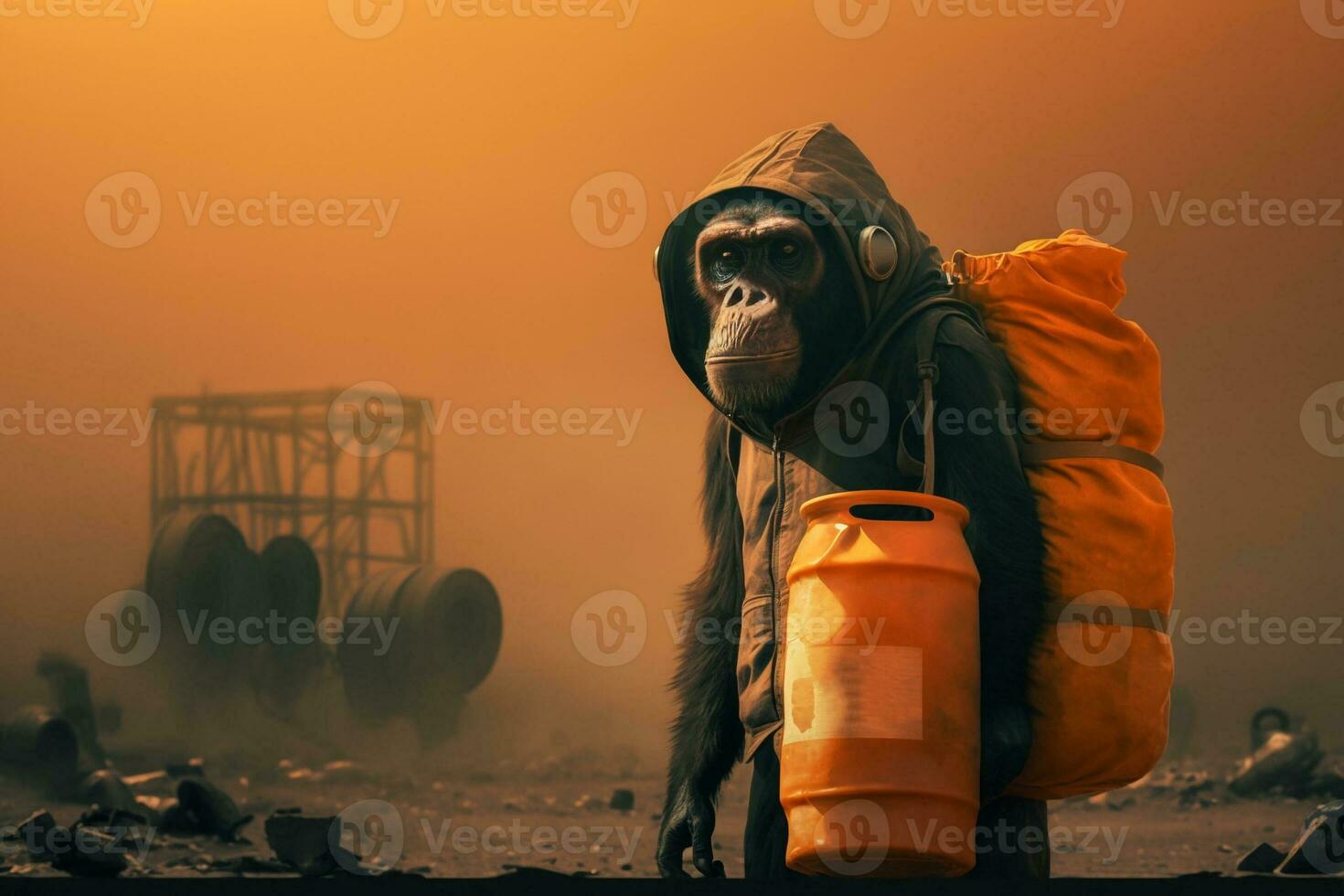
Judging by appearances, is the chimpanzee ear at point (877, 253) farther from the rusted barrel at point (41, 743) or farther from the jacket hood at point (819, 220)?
the rusted barrel at point (41, 743)

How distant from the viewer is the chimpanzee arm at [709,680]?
Answer: 12.5 ft

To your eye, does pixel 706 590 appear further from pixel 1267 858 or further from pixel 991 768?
pixel 1267 858

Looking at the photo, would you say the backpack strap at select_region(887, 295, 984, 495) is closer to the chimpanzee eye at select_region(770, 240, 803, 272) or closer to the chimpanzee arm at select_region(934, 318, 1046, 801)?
the chimpanzee arm at select_region(934, 318, 1046, 801)

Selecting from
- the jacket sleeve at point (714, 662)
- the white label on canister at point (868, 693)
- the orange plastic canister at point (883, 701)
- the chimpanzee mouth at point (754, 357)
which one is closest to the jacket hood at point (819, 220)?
the chimpanzee mouth at point (754, 357)

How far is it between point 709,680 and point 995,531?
936 millimetres

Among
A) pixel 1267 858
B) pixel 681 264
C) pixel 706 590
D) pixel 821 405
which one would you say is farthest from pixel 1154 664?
pixel 1267 858

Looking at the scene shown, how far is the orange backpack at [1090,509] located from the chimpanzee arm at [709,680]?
2.64 ft

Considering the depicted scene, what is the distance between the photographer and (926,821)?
293 cm

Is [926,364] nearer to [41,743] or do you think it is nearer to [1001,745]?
[1001,745]

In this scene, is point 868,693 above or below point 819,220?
below

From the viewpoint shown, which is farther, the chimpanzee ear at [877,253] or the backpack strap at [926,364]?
the chimpanzee ear at [877,253]

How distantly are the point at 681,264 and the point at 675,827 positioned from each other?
1369mm

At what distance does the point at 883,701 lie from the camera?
2.93 meters

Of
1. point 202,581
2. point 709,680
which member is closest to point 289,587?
point 202,581
